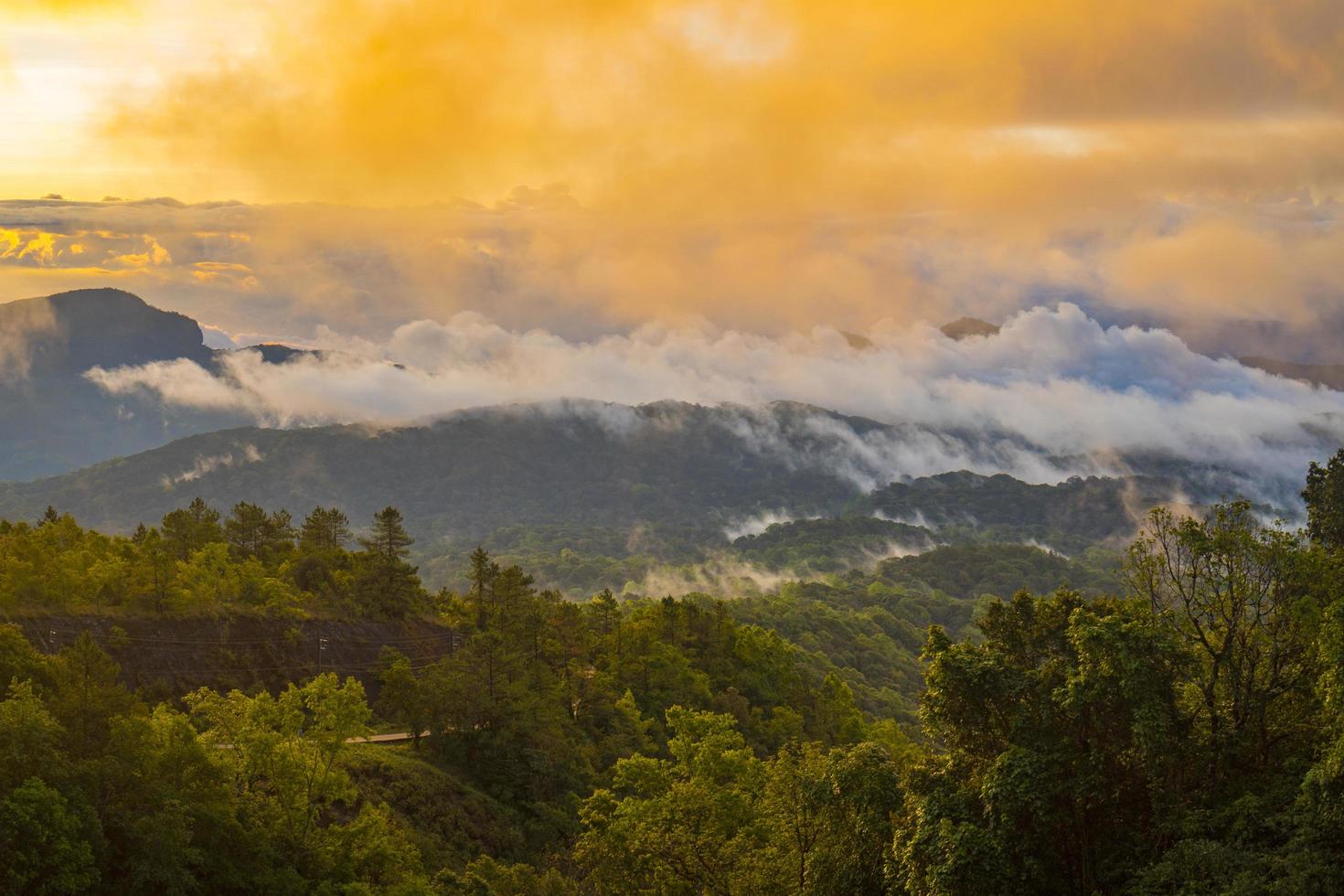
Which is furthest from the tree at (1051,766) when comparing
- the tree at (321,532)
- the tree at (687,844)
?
the tree at (321,532)

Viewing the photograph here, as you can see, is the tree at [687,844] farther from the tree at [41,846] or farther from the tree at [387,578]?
the tree at [387,578]

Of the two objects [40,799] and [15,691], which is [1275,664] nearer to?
[40,799]

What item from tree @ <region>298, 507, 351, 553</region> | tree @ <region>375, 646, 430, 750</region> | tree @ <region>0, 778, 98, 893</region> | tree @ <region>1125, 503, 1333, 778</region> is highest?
tree @ <region>1125, 503, 1333, 778</region>

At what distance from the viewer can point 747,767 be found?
56938 mm

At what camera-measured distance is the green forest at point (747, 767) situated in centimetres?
3362

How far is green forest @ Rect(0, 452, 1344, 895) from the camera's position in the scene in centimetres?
3362

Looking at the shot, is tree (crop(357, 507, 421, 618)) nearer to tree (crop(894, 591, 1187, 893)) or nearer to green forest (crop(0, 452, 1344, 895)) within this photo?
green forest (crop(0, 452, 1344, 895))

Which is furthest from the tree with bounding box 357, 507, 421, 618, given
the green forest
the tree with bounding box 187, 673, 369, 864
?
the tree with bounding box 187, 673, 369, 864

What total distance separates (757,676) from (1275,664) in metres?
86.0

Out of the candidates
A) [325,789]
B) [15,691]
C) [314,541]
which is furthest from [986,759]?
[314,541]

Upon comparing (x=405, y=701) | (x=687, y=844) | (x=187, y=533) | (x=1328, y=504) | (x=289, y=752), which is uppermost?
(x=1328, y=504)

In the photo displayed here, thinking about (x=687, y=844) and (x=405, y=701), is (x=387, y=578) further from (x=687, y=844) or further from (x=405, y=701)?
(x=687, y=844)

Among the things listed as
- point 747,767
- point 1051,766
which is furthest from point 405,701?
point 1051,766

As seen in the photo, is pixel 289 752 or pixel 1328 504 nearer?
pixel 289 752
